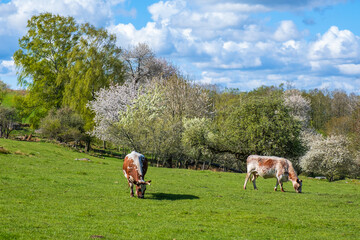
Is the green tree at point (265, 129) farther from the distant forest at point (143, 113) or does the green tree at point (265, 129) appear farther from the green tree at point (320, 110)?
the green tree at point (320, 110)

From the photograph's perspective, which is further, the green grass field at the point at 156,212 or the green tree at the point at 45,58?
the green tree at the point at 45,58

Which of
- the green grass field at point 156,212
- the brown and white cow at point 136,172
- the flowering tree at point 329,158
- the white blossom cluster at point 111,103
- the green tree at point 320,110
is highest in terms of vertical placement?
the green tree at point 320,110

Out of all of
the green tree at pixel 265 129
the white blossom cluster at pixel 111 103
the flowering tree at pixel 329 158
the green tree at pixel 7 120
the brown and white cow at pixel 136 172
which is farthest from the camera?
the white blossom cluster at pixel 111 103

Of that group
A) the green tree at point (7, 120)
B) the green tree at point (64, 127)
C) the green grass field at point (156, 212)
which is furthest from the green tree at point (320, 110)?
the green grass field at point (156, 212)

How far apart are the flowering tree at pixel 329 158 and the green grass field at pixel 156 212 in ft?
114

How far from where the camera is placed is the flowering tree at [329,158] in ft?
196

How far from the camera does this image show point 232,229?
15.2m

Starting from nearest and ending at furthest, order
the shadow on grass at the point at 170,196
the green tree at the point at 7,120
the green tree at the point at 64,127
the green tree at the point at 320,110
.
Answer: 1. the shadow on grass at the point at 170,196
2. the green tree at the point at 64,127
3. the green tree at the point at 7,120
4. the green tree at the point at 320,110

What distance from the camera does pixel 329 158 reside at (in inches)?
2357

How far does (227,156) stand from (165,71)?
3146cm

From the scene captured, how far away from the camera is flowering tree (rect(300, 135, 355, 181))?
59.7 m

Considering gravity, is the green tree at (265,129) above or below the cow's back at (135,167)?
above

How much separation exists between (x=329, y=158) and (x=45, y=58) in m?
54.0

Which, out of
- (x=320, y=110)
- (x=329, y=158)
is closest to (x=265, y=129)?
(x=329, y=158)
